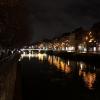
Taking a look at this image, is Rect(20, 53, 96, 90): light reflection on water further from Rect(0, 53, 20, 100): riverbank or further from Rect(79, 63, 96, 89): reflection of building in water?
Rect(0, 53, 20, 100): riverbank

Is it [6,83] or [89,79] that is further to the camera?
[89,79]

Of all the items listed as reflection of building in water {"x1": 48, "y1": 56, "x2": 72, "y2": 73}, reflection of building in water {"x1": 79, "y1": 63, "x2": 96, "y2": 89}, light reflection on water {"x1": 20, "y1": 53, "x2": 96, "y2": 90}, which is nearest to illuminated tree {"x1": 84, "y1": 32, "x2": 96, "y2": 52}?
reflection of building in water {"x1": 48, "y1": 56, "x2": 72, "y2": 73}

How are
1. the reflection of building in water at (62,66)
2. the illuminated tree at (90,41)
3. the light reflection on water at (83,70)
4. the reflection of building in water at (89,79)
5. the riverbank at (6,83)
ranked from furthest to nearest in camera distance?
the illuminated tree at (90,41) → the reflection of building in water at (62,66) → the light reflection on water at (83,70) → the reflection of building in water at (89,79) → the riverbank at (6,83)

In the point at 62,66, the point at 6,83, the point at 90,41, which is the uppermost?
the point at 90,41

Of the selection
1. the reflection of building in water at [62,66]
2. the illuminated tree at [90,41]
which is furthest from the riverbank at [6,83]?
the illuminated tree at [90,41]

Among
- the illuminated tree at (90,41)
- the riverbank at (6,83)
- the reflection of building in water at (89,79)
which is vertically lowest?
the reflection of building in water at (89,79)

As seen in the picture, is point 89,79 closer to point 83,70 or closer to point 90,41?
point 83,70

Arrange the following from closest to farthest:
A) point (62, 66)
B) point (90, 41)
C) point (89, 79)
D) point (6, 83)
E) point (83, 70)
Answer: point (6, 83), point (89, 79), point (83, 70), point (62, 66), point (90, 41)

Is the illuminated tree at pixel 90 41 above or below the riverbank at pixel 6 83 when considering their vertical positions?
above

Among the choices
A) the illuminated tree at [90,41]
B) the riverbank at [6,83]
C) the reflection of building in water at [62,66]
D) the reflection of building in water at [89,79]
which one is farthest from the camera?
the illuminated tree at [90,41]

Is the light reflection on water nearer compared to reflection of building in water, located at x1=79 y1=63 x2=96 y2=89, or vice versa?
reflection of building in water, located at x1=79 y1=63 x2=96 y2=89

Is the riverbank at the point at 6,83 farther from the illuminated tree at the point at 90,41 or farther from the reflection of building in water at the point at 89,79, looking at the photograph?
the illuminated tree at the point at 90,41

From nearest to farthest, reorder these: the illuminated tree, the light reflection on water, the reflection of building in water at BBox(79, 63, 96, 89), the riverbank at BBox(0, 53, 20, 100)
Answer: the riverbank at BBox(0, 53, 20, 100), the reflection of building in water at BBox(79, 63, 96, 89), the light reflection on water, the illuminated tree

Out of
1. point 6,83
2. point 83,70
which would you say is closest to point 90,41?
point 83,70
